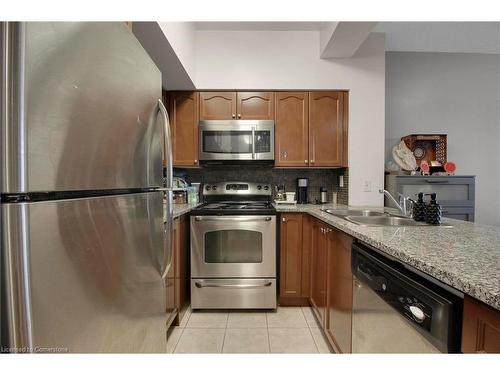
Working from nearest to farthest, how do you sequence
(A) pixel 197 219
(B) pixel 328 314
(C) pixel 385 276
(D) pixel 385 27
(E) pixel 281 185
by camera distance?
(C) pixel 385 276 < (B) pixel 328 314 < (A) pixel 197 219 < (D) pixel 385 27 < (E) pixel 281 185

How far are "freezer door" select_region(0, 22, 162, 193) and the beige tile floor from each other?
141cm

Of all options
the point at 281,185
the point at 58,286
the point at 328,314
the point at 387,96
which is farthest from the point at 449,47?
the point at 58,286

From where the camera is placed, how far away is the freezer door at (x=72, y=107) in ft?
1.41

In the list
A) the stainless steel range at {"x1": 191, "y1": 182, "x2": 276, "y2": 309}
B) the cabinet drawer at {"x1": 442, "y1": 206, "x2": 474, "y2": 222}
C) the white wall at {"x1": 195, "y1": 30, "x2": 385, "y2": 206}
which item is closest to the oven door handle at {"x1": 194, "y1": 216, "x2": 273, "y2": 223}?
the stainless steel range at {"x1": 191, "y1": 182, "x2": 276, "y2": 309}

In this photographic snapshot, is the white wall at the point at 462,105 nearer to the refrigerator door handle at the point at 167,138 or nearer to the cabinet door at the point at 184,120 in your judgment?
the cabinet door at the point at 184,120

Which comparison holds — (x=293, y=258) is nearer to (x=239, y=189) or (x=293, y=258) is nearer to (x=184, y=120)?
(x=239, y=189)

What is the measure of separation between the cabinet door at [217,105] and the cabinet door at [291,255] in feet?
4.03

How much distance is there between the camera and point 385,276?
2.87ft

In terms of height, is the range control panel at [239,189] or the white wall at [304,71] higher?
the white wall at [304,71]

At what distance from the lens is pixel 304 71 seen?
2441mm

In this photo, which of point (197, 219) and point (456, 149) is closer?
point (197, 219)

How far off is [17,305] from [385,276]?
1.02 metres

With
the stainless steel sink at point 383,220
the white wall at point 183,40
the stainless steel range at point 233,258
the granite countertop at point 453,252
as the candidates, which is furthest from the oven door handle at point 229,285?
the white wall at point 183,40
